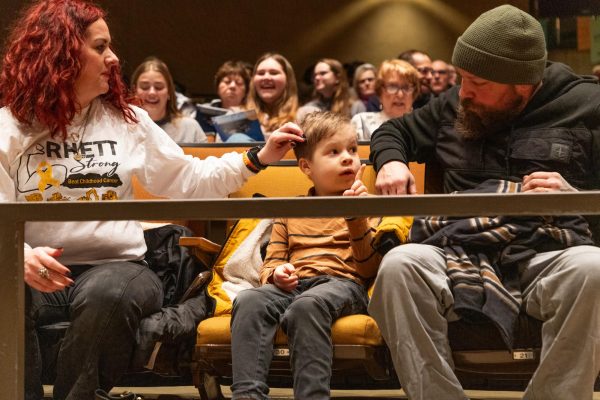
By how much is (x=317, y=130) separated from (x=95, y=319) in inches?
35.9

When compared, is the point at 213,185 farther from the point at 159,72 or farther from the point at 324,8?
the point at 324,8

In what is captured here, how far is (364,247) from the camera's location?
8.06ft

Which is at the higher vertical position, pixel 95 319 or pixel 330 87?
pixel 330 87

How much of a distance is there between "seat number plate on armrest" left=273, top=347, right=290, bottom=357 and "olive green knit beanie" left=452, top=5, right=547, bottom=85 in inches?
40.0

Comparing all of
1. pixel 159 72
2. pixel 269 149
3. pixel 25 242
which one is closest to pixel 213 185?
pixel 269 149

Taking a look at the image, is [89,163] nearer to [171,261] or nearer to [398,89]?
[171,261]

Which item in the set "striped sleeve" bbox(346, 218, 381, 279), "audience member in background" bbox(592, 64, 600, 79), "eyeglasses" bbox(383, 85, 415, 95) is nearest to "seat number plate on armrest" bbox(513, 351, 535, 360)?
"striped sleeve" bbox(346, 218, 381, 279)

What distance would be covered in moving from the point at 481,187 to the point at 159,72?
2768mm

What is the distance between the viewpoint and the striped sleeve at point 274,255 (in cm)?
246

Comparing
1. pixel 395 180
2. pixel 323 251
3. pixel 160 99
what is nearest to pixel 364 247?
pixel 323 251

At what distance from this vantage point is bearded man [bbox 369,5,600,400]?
6.91 ft

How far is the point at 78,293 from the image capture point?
2.32m

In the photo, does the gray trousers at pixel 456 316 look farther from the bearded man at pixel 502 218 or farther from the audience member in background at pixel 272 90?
the audience member in background at pixel 272 90

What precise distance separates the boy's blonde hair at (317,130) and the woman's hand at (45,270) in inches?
37.1
